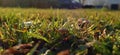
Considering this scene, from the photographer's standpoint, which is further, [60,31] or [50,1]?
[50,1]

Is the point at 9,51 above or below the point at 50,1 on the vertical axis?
above

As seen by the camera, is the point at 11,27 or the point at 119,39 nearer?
the point at 119,39

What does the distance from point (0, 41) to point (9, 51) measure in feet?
1.23

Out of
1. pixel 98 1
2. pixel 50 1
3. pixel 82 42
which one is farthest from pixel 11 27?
pixel 98 1

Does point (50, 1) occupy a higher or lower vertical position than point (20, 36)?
lower

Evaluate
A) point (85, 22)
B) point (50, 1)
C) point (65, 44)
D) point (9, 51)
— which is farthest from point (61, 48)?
point (50, 1)

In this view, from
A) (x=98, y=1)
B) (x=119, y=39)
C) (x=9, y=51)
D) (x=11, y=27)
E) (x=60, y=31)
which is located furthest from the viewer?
(x=98, y=1)

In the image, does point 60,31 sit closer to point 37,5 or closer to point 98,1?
point 37,5

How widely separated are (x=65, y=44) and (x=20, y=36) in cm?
44

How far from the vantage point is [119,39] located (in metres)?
2.37

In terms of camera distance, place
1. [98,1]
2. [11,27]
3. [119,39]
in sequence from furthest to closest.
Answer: [98,1] < [11,27] < [119,39]

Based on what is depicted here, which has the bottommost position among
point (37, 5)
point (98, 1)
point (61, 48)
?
point (98, 1)

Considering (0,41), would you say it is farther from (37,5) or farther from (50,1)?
(50,1)

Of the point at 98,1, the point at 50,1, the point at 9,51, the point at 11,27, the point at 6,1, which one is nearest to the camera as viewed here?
the point at 9,51
